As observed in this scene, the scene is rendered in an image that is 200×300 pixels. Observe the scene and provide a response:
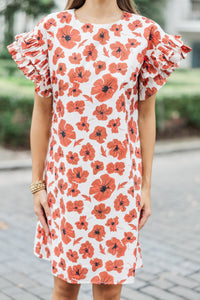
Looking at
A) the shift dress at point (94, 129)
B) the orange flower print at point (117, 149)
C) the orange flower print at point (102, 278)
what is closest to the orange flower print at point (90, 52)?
the shift dress at point (94, 129)

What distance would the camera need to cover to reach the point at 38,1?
12289 mm

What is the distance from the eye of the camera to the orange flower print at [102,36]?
1834 millimetres

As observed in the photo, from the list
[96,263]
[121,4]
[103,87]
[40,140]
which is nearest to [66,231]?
[96,263]

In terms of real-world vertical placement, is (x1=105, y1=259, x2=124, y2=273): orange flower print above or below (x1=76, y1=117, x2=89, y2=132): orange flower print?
below

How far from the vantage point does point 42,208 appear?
6.47ft

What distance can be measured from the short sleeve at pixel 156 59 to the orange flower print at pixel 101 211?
50cm

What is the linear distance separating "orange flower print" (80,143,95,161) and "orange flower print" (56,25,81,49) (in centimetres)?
41

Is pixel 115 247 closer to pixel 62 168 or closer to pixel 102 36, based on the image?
pixel 62 168

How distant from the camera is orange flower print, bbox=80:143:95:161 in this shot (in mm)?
1824

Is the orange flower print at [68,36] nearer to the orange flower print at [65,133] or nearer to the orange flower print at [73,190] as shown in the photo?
the orange flower print at [65,133]

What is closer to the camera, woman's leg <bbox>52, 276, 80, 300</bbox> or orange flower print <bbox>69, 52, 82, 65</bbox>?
orange flower print <bbox>69, 52, 82, 65</bbox>

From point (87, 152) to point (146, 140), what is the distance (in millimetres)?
300

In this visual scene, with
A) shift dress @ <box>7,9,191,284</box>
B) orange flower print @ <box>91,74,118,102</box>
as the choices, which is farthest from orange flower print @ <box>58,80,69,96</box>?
orange flower print @ <box>91,74,118,102</box>

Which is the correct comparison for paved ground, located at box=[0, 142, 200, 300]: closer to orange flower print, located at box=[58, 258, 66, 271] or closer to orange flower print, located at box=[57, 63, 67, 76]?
orange flower print, located at box=[58, 258, 66, 271]
